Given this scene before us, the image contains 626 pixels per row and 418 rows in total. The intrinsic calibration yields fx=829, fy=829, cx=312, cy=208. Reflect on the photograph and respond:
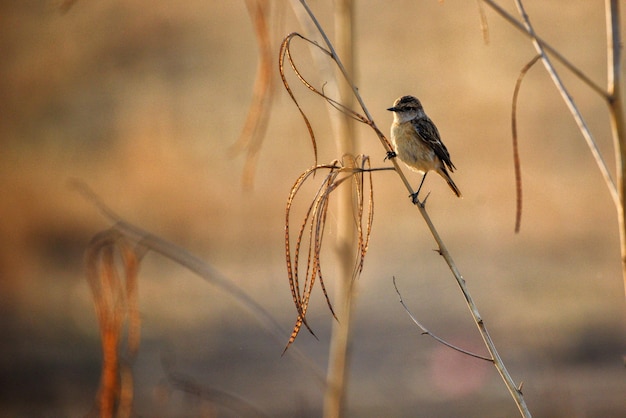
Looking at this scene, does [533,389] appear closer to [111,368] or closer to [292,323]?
[292,323]

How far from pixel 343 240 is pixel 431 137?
1.25m

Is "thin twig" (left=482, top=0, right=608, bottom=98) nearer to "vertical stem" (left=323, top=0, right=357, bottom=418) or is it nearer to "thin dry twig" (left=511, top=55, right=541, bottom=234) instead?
"thin dry twig" (left=511, top=55, right=541, bottom=234)

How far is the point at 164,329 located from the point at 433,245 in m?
3.38

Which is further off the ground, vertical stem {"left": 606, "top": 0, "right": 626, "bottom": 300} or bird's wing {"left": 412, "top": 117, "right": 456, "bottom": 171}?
bird's wing {"left": 412, "top": 117, "right": 456, "bottom": 171}

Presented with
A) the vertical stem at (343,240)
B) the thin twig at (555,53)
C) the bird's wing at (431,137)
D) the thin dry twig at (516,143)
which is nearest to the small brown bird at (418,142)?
the bird's wing at (431,137)

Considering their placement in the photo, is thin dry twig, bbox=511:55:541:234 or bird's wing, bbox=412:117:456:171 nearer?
thin dry twig, bbox=511:55:541:234

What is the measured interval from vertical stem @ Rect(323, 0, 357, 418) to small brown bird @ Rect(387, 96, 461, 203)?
98cm

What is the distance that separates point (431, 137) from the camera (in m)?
3.98

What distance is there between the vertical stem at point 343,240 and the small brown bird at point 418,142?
98 cm

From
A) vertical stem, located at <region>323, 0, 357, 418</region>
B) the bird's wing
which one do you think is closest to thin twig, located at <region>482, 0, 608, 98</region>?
vertical stem, located at <region>323, 0, 357, 418</region>

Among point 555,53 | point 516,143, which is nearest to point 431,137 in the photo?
point 516,143

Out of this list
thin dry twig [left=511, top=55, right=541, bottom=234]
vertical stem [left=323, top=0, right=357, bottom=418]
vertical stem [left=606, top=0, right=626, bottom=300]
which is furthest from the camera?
vertical stem [left=323, top=0, right=357, bottom=418]

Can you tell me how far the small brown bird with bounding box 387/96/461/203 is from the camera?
3992 millimetres

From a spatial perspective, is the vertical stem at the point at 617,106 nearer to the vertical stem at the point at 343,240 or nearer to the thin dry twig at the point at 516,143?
the thin dry twig at the point at 516,143
